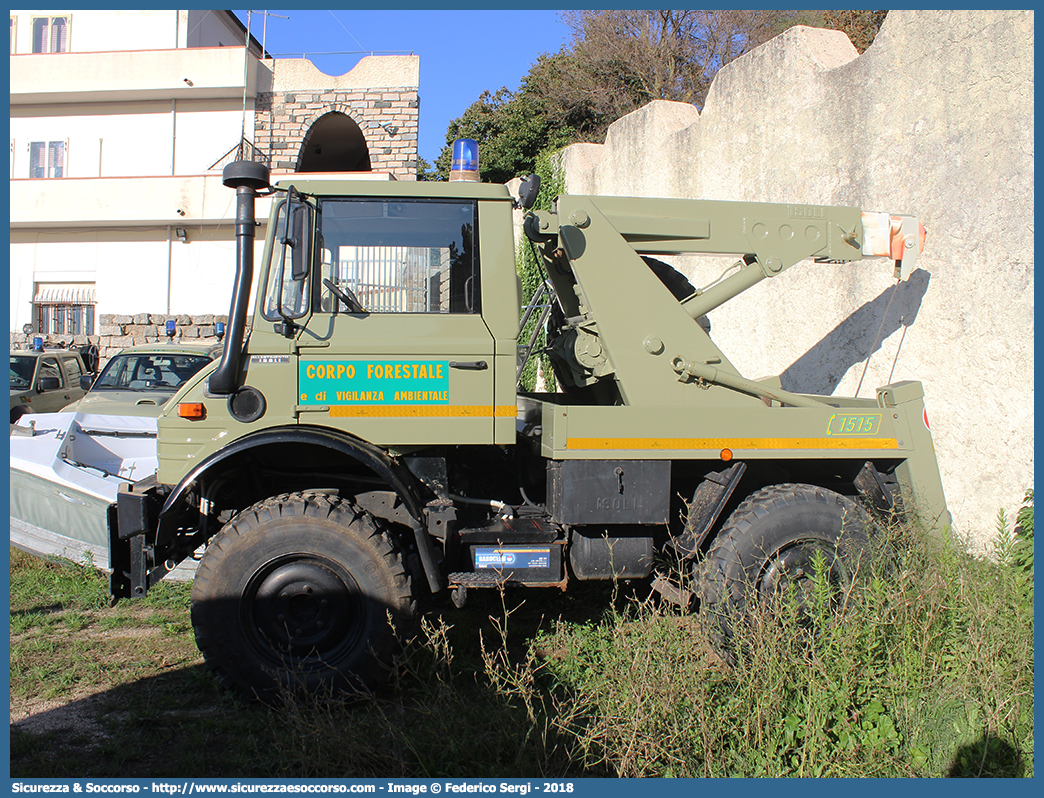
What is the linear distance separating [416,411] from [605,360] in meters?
1.19

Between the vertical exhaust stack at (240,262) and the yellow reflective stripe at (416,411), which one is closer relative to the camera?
the vertical exhaust stack at (240,262)

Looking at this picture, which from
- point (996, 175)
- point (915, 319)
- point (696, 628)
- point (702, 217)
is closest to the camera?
point (696, 628)

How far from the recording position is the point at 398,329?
3754 millimetres

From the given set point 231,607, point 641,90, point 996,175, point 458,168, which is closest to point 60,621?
point 231,607

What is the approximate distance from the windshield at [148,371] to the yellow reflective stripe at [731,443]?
7173 mm

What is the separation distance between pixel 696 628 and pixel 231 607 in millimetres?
2342

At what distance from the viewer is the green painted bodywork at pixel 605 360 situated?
12.2 feet

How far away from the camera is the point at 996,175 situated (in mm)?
5109

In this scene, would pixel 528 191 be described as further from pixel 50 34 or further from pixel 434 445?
pixel 50 34

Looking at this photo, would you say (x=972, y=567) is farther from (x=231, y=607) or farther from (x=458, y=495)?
(x=231, y=607)

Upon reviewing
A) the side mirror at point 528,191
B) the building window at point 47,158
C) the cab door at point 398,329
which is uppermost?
the building window at point 47,158

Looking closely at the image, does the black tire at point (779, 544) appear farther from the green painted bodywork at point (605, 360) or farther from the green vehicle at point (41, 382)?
the green vehicle at point (41, 382)

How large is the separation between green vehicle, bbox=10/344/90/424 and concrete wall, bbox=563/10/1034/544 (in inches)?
378

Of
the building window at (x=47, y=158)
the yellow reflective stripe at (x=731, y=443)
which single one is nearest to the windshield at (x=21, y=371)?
the yellow reflective stripe at (x=731, y=443)
